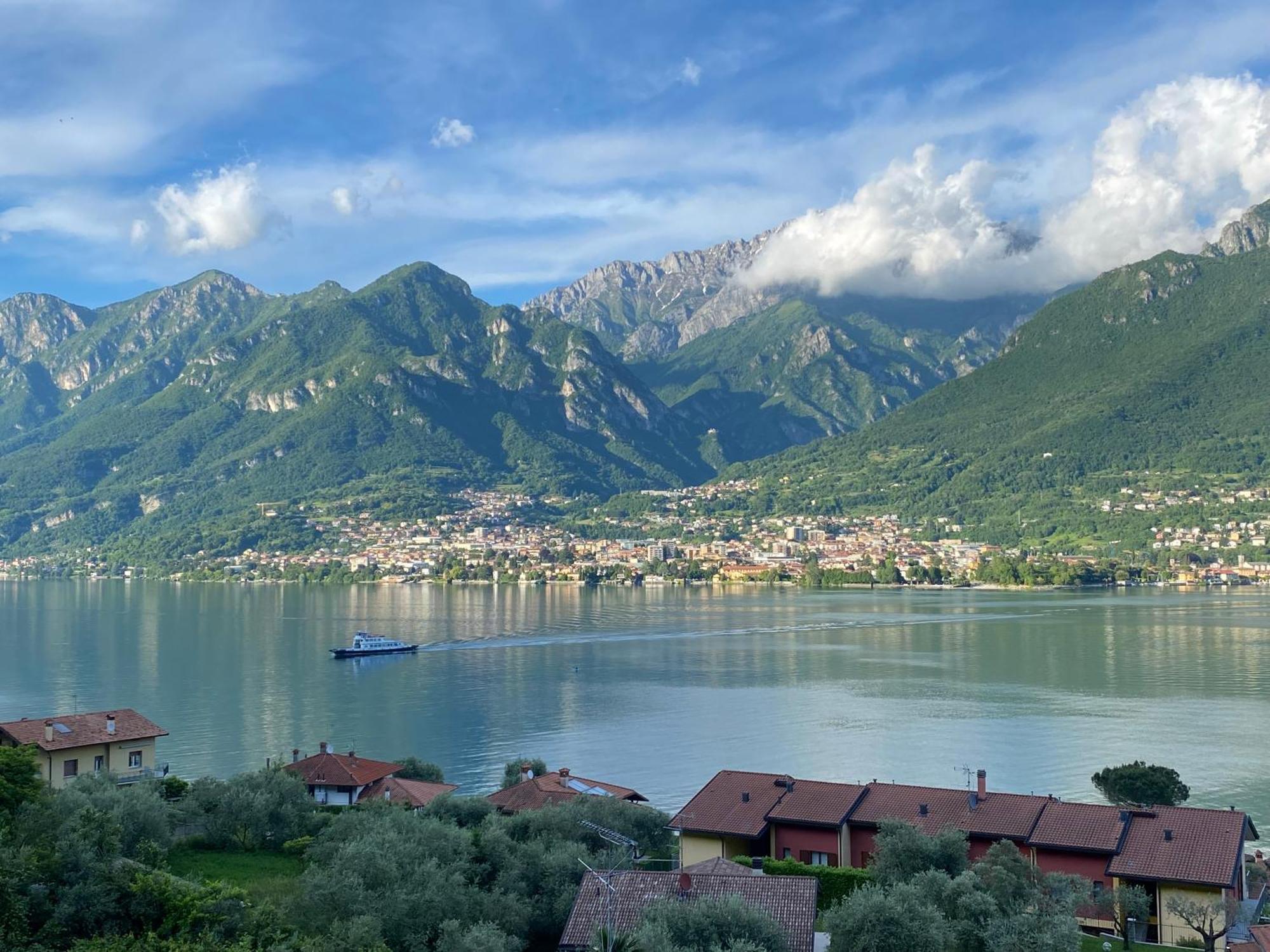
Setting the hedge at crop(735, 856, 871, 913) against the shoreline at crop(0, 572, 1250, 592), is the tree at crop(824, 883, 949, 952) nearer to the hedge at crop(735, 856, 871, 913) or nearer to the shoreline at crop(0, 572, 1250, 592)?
the hedge at crop(735, 856, 871, 913)

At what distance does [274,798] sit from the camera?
25328 mm

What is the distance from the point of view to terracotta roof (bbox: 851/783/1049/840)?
23.5 meters

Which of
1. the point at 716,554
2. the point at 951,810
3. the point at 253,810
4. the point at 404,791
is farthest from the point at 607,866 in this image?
the point at 716,554

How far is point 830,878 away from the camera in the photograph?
21.8m

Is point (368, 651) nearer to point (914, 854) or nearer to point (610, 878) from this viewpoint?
point (914, 854)

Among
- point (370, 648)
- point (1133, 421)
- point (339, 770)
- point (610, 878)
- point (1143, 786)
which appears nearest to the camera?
point (610, 878)

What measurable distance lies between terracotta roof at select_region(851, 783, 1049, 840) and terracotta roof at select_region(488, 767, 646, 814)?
628cm

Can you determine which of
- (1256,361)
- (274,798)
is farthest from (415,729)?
(1256,361)

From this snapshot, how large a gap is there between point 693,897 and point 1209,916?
360 inches

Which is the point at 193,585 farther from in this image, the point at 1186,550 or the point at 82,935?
the point at 82,935

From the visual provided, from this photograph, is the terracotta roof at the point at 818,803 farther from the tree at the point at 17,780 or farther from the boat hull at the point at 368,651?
the boat hull at the point at 368,651

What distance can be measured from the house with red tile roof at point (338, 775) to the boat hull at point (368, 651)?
3844 cm

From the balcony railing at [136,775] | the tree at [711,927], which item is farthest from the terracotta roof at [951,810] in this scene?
the balcony railing at [136,775]

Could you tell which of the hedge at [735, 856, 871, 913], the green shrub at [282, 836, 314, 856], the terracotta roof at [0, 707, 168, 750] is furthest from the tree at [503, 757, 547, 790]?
the hedge at [735, 856, 871, 913]
